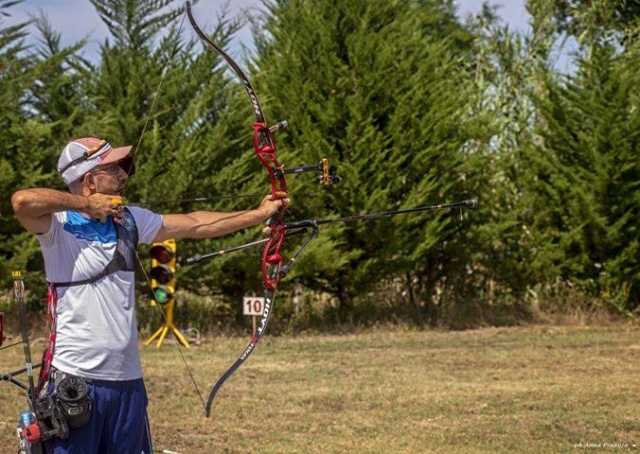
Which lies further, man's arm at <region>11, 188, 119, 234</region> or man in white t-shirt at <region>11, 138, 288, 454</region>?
man in white t-shirt at <region>11, 138, 288, 454</region>

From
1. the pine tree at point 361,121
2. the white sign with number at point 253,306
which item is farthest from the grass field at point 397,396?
the pine tree at point 361,121

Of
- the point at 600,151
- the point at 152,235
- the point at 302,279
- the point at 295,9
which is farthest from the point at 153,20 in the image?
the point at 152,235

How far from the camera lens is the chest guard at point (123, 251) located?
4367 mm

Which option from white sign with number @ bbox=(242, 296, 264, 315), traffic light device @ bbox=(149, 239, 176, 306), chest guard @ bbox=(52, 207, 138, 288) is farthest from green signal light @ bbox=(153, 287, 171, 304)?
chest guard @ bbox=(52, 207, 138, 288)

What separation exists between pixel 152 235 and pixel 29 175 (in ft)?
37.0

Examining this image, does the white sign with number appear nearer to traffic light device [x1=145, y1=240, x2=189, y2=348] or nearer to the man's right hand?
traffic light device [x1=145, y1=240, x2=189, y2=348]

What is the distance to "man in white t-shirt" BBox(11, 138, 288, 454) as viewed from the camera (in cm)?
430

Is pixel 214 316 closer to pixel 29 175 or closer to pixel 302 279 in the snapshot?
pixel 302 279

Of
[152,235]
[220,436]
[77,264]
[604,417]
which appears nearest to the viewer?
[77,264]

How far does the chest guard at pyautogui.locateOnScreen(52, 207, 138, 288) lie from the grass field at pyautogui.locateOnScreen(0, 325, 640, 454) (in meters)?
3.75

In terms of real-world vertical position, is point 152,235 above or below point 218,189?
below

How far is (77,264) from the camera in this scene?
4340 mm

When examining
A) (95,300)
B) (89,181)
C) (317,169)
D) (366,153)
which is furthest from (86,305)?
(366,153)

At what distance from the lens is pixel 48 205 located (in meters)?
4.07
